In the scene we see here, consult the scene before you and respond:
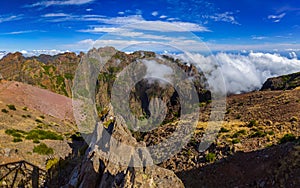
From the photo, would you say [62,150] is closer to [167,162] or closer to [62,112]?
[167,162]

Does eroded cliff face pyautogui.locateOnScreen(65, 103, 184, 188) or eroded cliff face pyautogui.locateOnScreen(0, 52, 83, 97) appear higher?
eroded cliff face pyautogui.locateOnScreen(0, 52, 83, 97)

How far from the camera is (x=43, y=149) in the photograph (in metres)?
27.1

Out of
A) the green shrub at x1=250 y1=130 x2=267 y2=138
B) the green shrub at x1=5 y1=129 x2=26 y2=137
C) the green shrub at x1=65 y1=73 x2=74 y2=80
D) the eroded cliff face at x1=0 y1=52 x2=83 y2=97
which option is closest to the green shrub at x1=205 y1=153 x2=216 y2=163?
the green shrub at x1=250 y1=130 x2=267 y2=138

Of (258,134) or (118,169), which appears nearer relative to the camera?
(118,169)

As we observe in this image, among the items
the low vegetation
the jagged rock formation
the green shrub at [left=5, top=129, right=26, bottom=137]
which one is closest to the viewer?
the low vegetation

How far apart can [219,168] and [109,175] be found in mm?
7884

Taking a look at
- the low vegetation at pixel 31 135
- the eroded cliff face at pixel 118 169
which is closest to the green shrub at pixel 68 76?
the low vegetation at pixel 31 135

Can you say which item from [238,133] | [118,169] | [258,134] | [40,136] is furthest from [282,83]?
[118,169]

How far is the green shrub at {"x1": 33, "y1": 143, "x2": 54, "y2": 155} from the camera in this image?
26359 millimetres

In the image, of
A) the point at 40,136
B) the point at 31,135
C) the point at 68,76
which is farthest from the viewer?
the point at 68,76

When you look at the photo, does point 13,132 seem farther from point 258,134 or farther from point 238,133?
point 258,134

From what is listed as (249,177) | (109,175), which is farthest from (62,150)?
(249,177)

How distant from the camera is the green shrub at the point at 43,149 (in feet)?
86.5

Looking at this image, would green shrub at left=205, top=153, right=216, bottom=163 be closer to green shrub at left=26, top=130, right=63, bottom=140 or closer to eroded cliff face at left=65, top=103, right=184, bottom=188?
eroded cliff face at left=65, top=103, right=184, bottom=188
